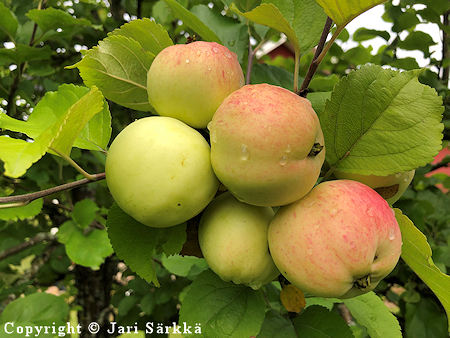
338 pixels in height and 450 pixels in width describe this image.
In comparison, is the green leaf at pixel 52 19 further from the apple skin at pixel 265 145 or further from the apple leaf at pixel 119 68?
the apple skin at pixel 265 145

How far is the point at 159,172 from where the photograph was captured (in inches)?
20.6

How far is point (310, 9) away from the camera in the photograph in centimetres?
74

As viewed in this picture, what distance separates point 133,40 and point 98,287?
1969 millimetres

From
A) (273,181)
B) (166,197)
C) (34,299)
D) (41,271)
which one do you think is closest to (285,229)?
(273,181)

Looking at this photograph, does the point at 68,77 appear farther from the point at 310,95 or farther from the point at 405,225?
the point at 405,225

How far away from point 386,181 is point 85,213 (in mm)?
1100

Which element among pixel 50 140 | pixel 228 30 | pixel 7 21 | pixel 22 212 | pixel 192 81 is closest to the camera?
pixel 50 140

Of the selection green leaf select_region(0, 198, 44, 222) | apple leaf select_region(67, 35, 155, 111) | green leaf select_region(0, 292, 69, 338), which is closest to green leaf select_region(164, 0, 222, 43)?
apple leaf select_region(67, 35, 155, 111)

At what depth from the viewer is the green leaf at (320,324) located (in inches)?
30.2

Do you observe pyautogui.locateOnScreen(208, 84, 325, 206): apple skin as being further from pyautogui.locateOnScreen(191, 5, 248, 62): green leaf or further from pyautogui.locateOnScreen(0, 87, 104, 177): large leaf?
pyautogui.locateOnScreen(191, 5, 248, 62): green leaf

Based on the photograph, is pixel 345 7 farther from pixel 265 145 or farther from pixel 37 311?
pixel 37 311

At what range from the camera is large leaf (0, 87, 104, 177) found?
15.7 inches

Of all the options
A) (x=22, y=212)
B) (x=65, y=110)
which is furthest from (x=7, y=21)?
(x=65, y=110)

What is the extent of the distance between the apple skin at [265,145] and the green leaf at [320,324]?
1.44ft
